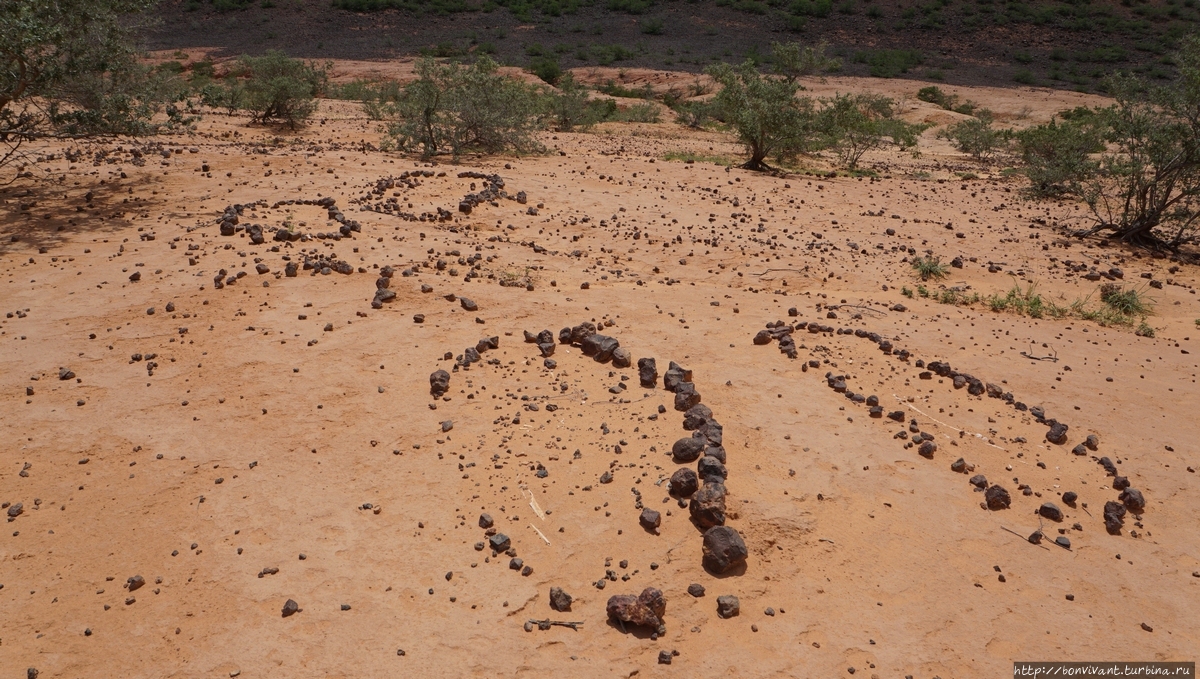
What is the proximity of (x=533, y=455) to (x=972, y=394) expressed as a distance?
3.28 metres

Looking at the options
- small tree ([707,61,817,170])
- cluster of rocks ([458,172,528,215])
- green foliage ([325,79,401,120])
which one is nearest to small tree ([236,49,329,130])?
green foliage ([325,79,401,120])

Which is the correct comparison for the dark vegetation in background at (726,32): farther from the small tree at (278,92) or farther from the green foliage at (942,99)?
the small tree at (278,92)

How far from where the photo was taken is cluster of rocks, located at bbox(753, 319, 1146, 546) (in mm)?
4199

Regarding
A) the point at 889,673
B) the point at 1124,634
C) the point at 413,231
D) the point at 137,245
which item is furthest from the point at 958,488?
the point at 137,245

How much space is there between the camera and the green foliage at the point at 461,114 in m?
12.5

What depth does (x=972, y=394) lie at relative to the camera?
17.7 ft

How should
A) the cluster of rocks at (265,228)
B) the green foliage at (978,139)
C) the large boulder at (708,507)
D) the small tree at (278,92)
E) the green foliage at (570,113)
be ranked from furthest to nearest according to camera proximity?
the green foliage at (570,113), the green foliage at (978,139), the small tree at (278,92), the cluster of rocks at (265,228), the large boulder at (708,507)

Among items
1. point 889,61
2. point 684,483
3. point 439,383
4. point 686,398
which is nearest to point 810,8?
point 889,61

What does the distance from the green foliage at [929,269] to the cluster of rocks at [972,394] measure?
2319 mm

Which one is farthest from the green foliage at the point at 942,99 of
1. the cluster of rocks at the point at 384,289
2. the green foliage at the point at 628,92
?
the cluster of rocks at the point at 384,289

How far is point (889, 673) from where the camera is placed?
10.3 ft

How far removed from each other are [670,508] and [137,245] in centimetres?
629

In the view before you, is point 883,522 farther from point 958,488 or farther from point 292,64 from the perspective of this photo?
point 292,64

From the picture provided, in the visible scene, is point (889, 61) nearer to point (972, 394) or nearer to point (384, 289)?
point (972, 394)
